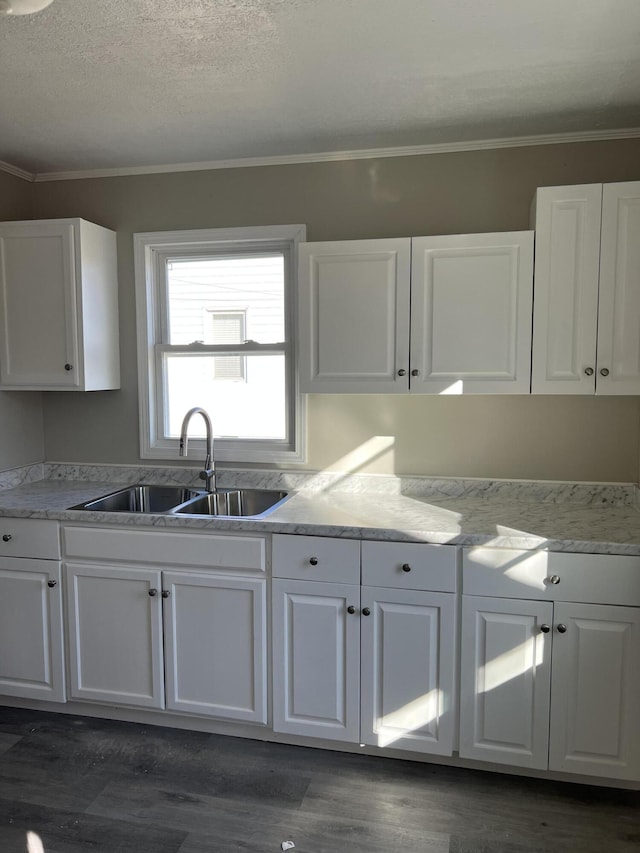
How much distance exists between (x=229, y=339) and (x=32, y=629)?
60.8 inches

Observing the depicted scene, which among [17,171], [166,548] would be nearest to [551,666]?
[166,548]

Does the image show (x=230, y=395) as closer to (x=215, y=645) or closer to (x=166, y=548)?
(x=166, y=548)

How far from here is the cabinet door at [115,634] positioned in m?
2.52

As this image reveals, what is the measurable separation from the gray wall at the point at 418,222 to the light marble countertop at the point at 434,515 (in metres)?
0.11

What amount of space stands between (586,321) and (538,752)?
1551mm

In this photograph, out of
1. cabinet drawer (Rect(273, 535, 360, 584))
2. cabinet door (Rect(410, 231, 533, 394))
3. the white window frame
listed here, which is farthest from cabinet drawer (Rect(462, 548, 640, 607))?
the white window frame

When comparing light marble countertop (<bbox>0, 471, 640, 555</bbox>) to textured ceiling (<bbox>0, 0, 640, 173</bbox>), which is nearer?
textured ceiling (<bbox>0, 0, 640, 173</bbox>)

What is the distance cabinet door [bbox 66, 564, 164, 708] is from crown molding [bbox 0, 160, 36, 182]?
1904 mm

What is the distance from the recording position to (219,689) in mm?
2473

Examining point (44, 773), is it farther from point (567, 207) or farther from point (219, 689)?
point (567, 207)

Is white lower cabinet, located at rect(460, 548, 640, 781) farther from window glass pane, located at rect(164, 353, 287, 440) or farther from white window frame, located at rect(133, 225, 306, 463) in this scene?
window glass pane, located at rect(164, 353, 287, 440)

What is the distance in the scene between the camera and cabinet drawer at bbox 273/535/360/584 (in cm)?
229

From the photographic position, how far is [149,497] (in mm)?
3062

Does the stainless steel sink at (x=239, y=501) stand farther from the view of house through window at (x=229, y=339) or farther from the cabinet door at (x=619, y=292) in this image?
the cabinet door at (x=619, y=292)
